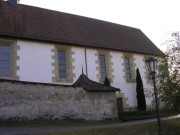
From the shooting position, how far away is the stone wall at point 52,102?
1784 centimetres

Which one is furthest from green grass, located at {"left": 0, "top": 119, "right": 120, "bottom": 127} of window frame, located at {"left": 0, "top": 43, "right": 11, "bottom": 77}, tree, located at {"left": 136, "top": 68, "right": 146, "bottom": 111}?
tree, located at {"left": 136, "top": 68, "right": 146, "bottom": 111}

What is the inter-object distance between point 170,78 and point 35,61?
11.5 meters

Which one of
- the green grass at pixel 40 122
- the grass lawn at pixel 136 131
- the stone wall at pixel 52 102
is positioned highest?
the stone wall at pixel 52 102

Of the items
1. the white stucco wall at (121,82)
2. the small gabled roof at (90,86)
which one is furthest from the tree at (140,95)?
the small gabled roof at (90,86)

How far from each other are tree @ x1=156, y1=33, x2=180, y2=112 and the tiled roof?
10652mm

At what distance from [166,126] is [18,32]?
13372 millimetres

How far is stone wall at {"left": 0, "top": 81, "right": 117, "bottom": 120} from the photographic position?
17.8 metres

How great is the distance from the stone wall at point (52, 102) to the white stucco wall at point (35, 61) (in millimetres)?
4100

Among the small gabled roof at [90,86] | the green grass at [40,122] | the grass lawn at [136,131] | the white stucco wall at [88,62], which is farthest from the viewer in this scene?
the white stucco wall at [88,62]

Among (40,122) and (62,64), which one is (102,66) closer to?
(62,64)

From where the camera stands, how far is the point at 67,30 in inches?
1128

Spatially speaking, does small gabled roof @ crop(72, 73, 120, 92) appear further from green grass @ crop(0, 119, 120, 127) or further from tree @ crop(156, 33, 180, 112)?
tree @ crop(156, 33, 180, 112)

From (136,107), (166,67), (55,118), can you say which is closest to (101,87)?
(55,118)

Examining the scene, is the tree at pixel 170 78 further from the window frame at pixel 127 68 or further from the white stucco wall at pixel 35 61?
the window frame at pixel 127 68
